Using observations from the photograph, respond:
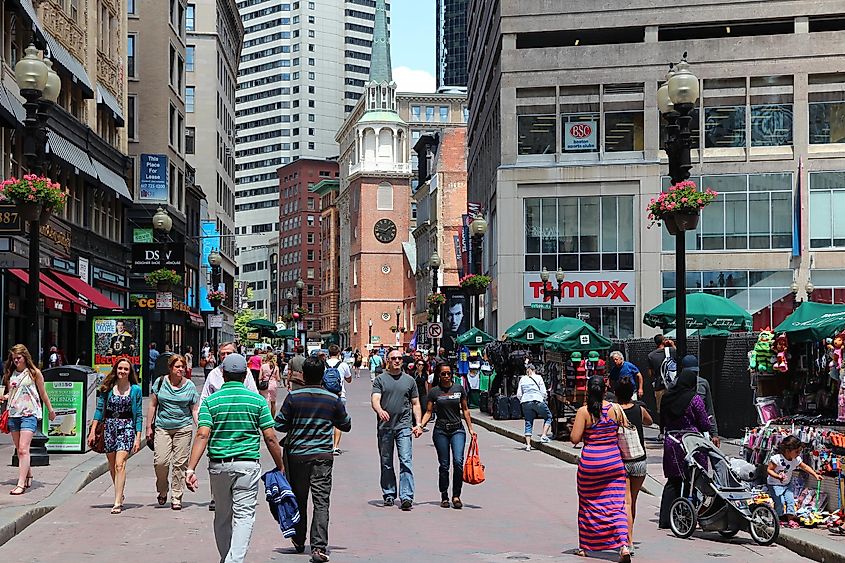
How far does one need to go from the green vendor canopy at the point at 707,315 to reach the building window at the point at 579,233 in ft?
83.5

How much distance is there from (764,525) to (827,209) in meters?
40.0

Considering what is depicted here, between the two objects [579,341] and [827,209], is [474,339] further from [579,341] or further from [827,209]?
[827,209]

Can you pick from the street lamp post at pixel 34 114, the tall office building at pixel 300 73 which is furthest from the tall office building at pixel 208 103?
the tall office building at pixel 300 73

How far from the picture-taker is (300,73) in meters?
191

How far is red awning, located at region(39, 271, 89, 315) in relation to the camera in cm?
3684

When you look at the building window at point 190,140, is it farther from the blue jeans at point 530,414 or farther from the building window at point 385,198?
the building window at point 385,198

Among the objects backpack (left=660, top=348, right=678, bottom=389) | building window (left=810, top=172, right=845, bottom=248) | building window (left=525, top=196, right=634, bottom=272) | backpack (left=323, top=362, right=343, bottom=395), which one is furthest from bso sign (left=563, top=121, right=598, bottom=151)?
backpack (left=323, top=362, right=343, bottom=395)

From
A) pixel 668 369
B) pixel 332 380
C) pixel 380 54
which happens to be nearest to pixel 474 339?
pixel 668 369

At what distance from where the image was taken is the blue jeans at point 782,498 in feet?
43.2

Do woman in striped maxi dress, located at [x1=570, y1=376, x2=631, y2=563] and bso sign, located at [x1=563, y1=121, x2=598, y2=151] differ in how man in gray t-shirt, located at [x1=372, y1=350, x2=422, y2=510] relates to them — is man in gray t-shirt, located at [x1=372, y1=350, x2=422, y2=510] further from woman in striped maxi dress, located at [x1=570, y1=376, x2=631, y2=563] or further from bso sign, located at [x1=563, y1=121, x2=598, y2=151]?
bso sign, located at [x1=563, y1=121, x2=598, y2=151]

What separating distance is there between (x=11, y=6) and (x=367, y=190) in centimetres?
11998

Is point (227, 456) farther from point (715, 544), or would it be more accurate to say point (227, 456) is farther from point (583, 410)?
point (715, 544)

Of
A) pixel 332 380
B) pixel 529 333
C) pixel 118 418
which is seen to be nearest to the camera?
pixel 118 418

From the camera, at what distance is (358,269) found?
156500mm
